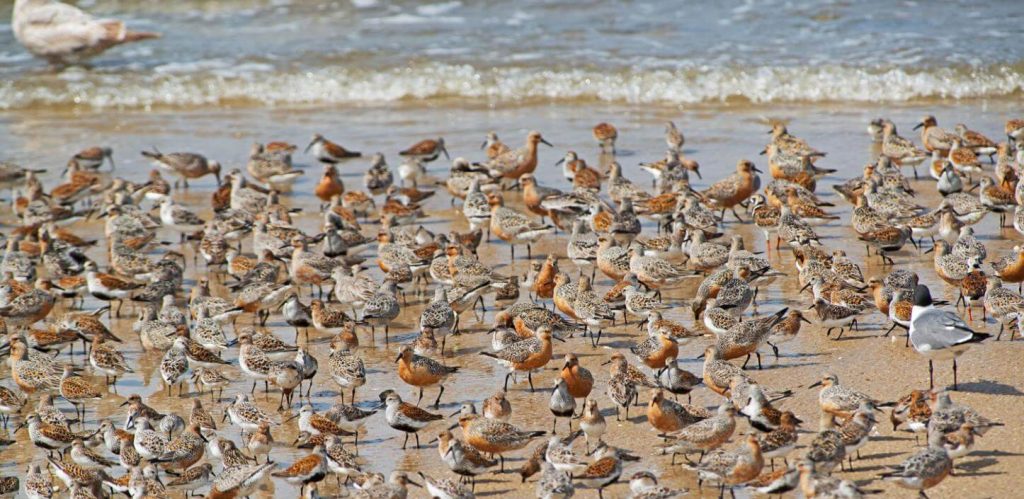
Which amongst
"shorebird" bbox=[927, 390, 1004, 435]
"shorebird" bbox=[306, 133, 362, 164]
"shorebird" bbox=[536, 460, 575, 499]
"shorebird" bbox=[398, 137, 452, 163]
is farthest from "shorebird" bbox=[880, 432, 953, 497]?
"shorebird" bbox=[306, 133, 362, 164]

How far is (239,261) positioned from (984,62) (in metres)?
16.4

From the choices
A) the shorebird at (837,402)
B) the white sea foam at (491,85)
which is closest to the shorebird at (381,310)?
the shorebird at (837,402)

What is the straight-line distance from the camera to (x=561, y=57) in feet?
91.7

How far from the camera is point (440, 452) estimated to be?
30.7 feet

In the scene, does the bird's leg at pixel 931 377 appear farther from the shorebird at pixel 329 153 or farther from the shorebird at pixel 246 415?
the shorebird at pixel 329 153

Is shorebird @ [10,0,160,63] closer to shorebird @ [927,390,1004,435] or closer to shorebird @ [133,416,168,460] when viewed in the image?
shorebird @ [133,416,168,460]

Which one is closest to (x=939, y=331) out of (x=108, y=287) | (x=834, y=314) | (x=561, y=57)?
(x=834, y=314)

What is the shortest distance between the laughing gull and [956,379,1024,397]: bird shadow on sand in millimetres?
107

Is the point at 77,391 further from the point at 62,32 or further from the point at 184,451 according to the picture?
the point at 62,32

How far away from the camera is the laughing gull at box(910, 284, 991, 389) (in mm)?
10008

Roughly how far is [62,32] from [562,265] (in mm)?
16605

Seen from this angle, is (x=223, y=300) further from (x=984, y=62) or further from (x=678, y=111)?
(x=984, y=62)

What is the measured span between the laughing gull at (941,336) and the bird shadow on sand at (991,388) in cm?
11

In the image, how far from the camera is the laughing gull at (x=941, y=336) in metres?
10.0
